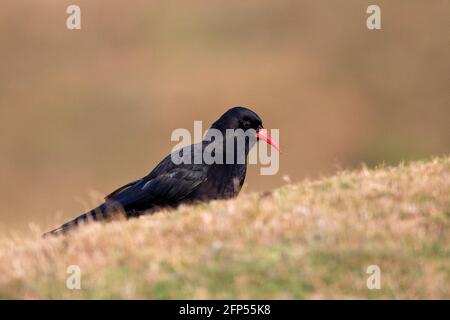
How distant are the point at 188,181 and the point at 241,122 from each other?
4.57 ft

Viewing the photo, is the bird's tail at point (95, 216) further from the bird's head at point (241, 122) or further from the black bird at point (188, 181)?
the bird's head at point (241, 122)


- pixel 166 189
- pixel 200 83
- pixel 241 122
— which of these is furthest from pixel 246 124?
pixel 200 83

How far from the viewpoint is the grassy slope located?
8.50 metres

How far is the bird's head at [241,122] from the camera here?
45.0 feet

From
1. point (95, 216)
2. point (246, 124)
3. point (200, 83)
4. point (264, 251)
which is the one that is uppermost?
point (200, 83)

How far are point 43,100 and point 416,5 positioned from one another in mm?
23326

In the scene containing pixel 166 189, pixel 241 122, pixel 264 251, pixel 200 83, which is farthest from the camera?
pixel 200 83

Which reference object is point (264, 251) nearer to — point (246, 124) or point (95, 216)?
point (95, 216)

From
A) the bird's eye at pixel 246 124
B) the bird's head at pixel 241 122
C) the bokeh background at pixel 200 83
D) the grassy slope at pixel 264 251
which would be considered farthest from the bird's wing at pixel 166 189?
the bokeh background at pixel 200 83

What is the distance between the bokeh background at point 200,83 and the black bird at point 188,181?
23.9 metres

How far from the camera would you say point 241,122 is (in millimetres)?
13828

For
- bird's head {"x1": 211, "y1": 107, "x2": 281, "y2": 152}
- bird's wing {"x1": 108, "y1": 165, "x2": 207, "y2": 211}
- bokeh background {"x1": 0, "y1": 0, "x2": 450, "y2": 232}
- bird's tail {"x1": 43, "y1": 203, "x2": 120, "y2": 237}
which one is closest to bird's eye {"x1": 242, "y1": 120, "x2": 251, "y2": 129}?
bird's head {"x1": 211, "y1": 107, "x2": 281, "y2": 152}

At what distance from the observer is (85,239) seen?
1009cm

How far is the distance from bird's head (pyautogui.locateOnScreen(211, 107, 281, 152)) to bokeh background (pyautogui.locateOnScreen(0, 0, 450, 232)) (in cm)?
2374
